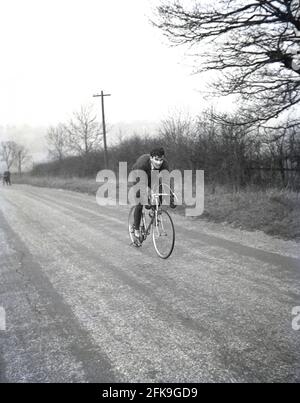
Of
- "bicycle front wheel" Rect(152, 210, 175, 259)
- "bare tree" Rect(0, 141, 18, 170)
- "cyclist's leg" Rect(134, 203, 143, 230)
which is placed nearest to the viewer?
"bicycle front wheel" Rect(152, 210, 175, 259)

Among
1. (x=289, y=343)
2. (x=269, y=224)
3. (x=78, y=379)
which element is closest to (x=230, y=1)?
(x=269, y=224)

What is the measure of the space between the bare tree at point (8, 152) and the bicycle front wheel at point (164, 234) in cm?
11979

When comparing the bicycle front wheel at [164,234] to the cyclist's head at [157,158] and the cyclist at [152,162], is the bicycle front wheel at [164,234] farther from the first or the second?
the cyclist's head at [157,158]

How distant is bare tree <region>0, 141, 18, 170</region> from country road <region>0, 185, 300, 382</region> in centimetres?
11976

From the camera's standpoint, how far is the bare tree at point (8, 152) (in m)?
121

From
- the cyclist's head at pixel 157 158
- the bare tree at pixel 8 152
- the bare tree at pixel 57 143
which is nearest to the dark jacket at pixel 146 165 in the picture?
the cyclist's head at pixel 157 158

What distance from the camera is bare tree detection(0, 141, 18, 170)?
396ft

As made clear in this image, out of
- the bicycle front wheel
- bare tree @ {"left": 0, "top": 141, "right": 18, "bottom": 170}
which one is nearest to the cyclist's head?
the bicycle front wheel

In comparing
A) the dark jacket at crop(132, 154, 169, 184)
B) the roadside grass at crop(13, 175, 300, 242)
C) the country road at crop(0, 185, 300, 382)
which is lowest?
the country road at crop(0, 185, 300, 382)

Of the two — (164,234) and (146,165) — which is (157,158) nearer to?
(146,165)

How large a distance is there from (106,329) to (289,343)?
5.89ft

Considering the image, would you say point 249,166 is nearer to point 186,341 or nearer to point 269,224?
point 269,224

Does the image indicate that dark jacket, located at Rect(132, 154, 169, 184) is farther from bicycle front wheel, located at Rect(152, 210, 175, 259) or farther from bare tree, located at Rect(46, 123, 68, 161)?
bare tree, located at Rect(46, 123, 68, 161)

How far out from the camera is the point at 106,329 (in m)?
3.95
